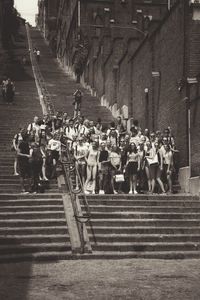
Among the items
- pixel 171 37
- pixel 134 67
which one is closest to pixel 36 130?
pixel 171 37

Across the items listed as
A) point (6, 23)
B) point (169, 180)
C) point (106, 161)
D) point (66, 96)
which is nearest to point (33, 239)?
point (106, 161)

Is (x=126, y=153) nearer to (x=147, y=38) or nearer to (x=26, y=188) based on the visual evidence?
(x=26, y=188)

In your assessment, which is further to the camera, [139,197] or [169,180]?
[169,180]

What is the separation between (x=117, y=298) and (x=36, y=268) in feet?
9.64

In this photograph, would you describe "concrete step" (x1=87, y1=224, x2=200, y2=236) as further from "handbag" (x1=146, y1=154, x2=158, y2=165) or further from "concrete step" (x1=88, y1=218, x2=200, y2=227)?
"handbag" (x1=146, y1=154, x2=158, y2=165)

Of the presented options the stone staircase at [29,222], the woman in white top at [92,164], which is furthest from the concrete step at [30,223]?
the woman in white top at [92,164]

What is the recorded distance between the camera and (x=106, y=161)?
55.9 feet

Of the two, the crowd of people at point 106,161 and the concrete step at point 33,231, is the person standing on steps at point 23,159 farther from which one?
the concrete step at point 33,231

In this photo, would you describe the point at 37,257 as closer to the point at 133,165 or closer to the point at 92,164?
the point at 92,164

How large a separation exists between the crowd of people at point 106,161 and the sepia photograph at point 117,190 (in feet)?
0.11

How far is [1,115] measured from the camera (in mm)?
27797

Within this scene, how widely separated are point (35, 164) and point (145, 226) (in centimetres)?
375

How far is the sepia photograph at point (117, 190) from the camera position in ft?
34.2

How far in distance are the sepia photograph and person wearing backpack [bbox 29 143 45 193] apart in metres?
0.04
